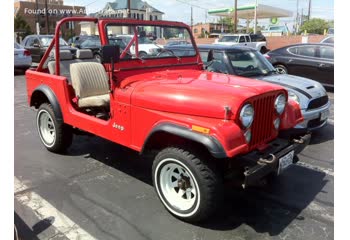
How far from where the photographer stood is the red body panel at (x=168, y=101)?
2771 millimetres

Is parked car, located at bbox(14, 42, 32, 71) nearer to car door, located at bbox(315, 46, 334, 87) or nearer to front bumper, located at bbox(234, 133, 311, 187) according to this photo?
car door, located at bbox(315, 46, 334, 87)

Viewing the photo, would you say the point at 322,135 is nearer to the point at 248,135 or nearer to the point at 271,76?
the point at 271,76

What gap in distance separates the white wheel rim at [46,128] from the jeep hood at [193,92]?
5.98ft

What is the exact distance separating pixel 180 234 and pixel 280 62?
27.7ft

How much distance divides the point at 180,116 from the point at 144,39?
1.63 metres

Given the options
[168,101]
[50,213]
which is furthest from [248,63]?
[50,213]

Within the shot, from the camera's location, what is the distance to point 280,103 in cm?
330

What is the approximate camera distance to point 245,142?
9.13ft

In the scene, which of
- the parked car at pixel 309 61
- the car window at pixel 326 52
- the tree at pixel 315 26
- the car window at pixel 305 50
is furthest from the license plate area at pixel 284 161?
the tree at pixel 315 26

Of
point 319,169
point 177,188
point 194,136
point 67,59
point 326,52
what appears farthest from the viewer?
point 326,52

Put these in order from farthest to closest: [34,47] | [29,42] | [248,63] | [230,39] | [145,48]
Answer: [230,39], [29,42], [34,47], [248,63], [145,48]

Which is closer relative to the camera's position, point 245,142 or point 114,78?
point 245,142

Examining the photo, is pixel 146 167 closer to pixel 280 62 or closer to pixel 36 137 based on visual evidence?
pixel 36 137
